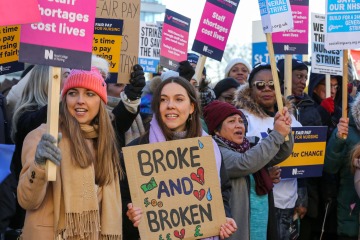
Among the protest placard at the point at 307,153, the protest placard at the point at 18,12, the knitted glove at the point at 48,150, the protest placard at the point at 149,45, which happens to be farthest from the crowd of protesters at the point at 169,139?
the protest placard at the point at 149,45

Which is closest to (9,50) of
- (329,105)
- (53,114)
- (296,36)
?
(53,114)

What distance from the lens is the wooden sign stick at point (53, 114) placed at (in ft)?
15.1

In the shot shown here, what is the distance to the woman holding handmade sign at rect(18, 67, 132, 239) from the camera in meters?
4.77

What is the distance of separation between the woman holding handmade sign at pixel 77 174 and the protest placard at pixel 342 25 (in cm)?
368

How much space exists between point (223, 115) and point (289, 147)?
652mm

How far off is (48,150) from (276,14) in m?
3.59

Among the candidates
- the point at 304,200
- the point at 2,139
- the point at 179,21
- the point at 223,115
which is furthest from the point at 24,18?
the point at 179,21

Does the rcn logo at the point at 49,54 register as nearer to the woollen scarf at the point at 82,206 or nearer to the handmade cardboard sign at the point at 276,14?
the woollen scarf at the point at 82,206

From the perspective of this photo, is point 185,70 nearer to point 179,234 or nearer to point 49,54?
point 179,234

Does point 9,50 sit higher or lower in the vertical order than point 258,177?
higher

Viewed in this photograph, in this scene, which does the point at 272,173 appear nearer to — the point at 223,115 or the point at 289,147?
the point at 289,147

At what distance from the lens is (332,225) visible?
28.1 ft

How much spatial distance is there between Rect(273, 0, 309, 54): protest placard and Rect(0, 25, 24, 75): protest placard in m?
2.95

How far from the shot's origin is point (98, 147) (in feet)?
16.9
